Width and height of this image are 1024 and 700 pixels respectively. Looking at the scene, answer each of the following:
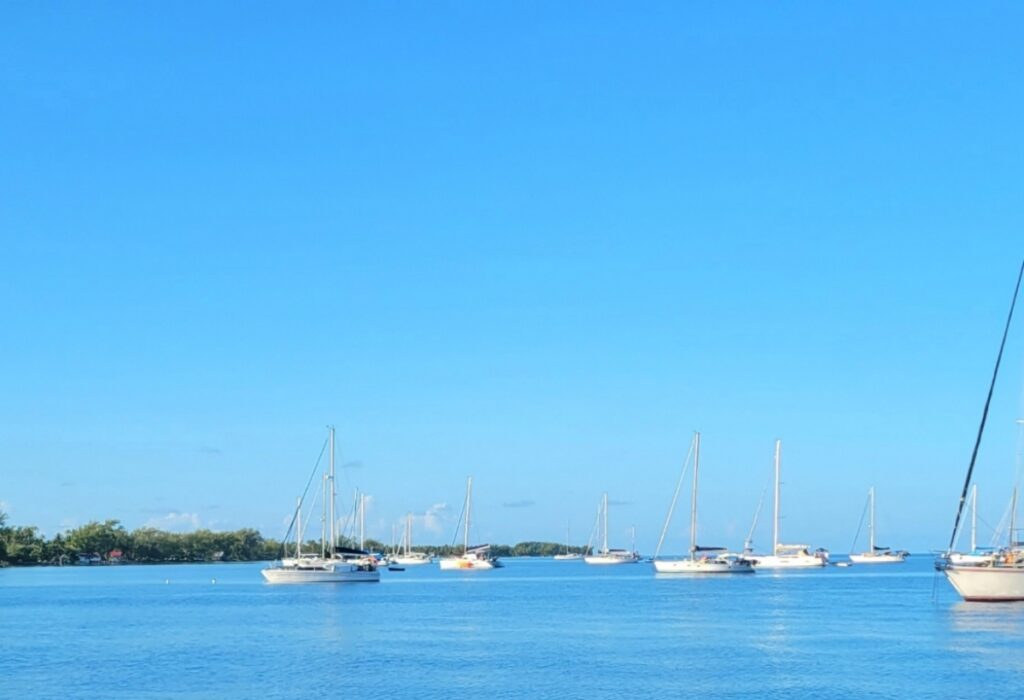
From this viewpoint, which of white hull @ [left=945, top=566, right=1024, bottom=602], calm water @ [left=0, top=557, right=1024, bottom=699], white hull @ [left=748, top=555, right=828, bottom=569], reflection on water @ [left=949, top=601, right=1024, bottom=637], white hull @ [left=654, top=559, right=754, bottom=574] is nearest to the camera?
calm water @ [left=0, top=557, right=1024, bottom=699]

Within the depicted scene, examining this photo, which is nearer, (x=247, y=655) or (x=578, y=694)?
(x=578, y=694)

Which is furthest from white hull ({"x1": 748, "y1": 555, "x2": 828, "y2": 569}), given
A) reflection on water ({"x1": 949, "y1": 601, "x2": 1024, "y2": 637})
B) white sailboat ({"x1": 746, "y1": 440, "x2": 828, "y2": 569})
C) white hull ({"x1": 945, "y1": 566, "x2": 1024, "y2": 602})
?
white hull ({"x1": 945, "y1": 566, "x2": 1024, "y2": 602})

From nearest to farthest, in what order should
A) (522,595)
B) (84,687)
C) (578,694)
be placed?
(578,694), (84,687), (522,595)

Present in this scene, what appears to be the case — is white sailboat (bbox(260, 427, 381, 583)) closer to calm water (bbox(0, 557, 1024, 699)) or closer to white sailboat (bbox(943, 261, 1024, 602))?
calm water (bbox(0, 557, 1024, 699))

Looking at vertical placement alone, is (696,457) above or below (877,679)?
above

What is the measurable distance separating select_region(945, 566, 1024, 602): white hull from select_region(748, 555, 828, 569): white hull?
9123cm

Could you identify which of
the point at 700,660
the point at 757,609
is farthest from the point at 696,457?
the point at 700,660

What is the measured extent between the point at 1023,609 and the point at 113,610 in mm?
70622

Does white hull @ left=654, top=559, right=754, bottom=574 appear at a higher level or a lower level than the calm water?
higher

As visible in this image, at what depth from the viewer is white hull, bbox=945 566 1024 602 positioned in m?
84.1

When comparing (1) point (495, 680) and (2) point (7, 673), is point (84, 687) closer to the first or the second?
(2) point (7, 673)

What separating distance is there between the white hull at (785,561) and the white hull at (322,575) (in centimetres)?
6345

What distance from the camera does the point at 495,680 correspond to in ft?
176

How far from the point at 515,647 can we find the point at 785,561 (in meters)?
125
